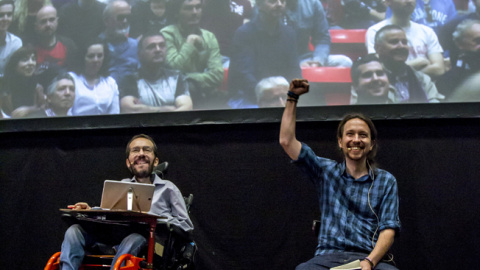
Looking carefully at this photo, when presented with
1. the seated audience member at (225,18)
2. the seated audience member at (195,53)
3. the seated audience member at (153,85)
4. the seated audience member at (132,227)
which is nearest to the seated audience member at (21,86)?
the seated audience member at (153,85)

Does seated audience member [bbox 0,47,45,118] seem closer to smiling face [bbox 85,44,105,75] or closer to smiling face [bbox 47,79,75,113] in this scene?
smiling face [bbox 47,79,75,113]

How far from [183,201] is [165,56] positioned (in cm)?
126

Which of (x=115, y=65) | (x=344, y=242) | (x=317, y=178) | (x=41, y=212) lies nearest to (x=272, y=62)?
(x=115, y=65)

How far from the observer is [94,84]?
4414 mm

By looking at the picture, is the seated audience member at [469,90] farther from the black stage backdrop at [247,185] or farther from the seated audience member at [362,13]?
the seated audience member at [362,13]

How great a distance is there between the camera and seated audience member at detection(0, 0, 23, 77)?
457 centimetres

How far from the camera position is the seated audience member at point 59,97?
444 centimetres

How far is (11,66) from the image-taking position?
456 cm

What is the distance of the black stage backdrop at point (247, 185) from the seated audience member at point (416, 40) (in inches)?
14.9

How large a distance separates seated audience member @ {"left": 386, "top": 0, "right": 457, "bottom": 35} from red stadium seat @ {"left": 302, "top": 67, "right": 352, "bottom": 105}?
60 cm

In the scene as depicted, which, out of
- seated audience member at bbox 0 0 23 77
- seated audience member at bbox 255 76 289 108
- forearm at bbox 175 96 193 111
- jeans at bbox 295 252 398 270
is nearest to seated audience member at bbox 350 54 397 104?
seated audience member at bbox 255 76 289 108

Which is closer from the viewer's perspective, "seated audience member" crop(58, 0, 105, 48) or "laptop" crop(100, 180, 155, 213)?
"laptop" crop(100, 180, 155, 213)

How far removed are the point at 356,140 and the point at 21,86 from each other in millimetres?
2894

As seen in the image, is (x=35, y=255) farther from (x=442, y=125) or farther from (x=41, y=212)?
(x=442, y=125)
